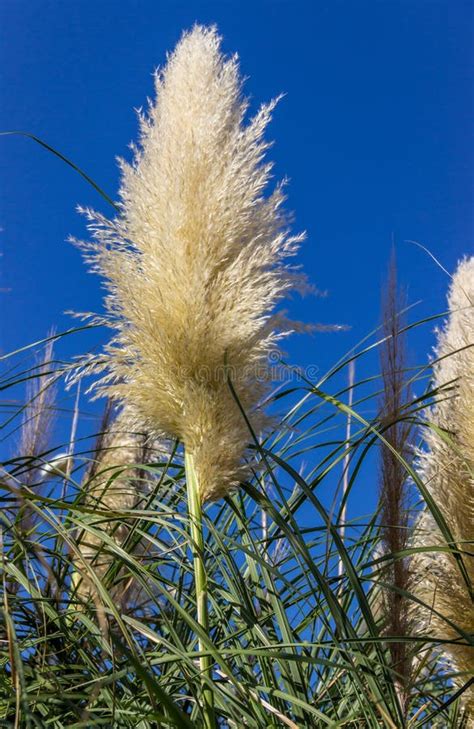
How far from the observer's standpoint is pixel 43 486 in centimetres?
305

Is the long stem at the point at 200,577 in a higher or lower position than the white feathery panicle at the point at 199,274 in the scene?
lower

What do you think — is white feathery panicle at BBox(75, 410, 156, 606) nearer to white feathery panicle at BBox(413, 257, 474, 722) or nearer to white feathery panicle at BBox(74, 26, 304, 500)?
white feathery panicle at BBox(74, 26, 304, 500)

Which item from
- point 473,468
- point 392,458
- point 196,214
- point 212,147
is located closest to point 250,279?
point 196,214

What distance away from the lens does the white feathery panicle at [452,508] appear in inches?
101

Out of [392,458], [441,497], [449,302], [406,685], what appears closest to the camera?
[406,685]

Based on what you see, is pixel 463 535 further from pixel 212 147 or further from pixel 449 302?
pixel 212 147

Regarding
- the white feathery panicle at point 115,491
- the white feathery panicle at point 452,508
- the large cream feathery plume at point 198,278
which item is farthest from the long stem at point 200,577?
the white feathery panicle at point 452,508

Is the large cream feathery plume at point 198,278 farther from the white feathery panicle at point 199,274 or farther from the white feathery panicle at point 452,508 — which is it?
the white feathery panicle at point 452,508

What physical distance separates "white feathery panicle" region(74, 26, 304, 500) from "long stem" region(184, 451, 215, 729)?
0.12 ft

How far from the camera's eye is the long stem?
6.94 feet

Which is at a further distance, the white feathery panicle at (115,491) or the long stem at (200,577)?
the white feathery panicle at (115,491)

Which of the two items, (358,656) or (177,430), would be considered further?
(177,430)

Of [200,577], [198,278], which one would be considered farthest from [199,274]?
[200,577]

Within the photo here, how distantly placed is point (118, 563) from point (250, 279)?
3.20ft
